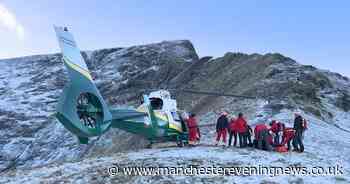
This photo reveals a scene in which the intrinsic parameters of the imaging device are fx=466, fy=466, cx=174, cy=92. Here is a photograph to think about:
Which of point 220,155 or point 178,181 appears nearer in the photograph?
point 178,181

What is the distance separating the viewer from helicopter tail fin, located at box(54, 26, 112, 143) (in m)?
16.5

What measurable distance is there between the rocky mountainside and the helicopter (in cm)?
141

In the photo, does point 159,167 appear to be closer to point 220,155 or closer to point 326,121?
point 220,155

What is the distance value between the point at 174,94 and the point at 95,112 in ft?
118

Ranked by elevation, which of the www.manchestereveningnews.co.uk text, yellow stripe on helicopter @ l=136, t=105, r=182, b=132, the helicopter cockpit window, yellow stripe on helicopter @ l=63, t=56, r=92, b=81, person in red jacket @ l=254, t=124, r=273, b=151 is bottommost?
the www.manchestereveningnews.co.uk text

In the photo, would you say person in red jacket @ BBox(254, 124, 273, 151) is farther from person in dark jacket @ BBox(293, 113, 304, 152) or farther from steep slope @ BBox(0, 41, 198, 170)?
steep slope @ BBox(0, 41, 198, 170)

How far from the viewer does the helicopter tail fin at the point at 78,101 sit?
1650 centimetres

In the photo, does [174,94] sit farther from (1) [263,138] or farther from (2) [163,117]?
(1) [263,138]

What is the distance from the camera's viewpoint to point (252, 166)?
57.4ft

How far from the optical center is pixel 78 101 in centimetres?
1792

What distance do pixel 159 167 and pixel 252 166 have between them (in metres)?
3.49

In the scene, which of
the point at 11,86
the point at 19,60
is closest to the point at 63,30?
the point at 11,86

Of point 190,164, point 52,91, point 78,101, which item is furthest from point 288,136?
point 52,91

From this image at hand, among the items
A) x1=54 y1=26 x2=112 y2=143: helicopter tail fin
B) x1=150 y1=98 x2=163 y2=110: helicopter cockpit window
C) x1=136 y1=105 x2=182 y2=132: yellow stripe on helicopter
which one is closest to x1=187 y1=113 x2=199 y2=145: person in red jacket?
x1=136 y1=105 x2=182 y2=132: yellow stripe on helicopter
